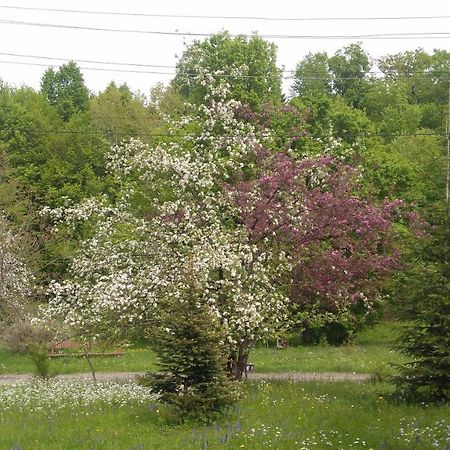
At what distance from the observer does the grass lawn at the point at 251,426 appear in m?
9.89

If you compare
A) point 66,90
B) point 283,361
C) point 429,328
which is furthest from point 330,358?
point 66,90

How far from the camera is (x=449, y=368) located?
1259cm

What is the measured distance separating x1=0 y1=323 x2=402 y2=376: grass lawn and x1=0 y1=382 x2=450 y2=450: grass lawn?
5.71 metres

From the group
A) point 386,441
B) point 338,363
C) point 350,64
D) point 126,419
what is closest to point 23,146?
point 350,64

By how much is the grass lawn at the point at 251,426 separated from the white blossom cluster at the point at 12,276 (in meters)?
10.8

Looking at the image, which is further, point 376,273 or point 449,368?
point 376,273

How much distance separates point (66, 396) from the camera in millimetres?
14422

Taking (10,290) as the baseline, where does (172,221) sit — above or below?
above

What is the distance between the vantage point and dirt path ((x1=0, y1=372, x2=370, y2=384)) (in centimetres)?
1780

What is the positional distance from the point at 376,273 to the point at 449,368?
5.50 m

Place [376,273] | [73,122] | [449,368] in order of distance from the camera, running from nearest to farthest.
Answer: [449,368]
[376,273]
[73,122]

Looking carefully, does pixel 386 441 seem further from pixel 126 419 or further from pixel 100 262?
pixel 100 262

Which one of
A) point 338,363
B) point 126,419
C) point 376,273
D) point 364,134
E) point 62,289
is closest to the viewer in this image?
point 126,419

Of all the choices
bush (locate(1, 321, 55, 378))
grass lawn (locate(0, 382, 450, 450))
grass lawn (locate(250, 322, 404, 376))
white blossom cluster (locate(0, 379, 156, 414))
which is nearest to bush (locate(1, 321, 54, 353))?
bush (locate(1, 321, 55, 378))
